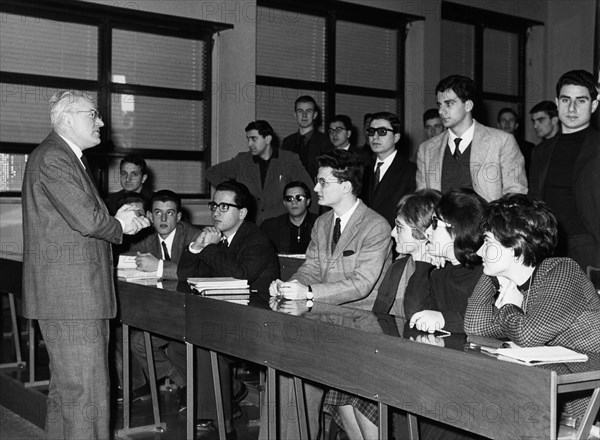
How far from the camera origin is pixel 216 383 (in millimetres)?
3279

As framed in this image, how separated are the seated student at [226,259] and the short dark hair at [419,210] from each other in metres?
0.96

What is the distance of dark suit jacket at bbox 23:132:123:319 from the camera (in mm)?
2971

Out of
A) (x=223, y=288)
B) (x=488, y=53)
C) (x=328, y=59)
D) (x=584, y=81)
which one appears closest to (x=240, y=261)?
(x=223, y=288)

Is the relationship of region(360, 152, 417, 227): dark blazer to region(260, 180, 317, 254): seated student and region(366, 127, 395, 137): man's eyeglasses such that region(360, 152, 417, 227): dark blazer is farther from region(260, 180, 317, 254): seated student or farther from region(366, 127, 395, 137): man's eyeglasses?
region(260, 180, 317, 254): seated student

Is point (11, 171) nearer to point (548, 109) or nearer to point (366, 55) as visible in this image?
point (366, 55)

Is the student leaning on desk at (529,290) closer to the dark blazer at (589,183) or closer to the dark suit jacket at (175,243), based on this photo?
the dark blazer at (589,183)

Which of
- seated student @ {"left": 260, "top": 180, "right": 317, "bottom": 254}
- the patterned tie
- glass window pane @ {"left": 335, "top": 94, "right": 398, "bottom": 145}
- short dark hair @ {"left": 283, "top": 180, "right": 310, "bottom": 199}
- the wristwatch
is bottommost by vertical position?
the wristwatch

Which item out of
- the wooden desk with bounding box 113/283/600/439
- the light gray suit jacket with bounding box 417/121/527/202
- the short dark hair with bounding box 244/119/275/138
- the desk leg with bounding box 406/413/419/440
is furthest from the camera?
the short dark hair with bounding box 244/119/275/138

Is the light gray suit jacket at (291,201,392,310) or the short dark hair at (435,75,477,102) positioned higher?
the short dark hair at (435,75,477,102)

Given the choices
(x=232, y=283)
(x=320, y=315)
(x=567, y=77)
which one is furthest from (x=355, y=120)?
(x=320, y=315)

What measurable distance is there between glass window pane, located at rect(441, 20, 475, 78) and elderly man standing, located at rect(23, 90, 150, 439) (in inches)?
248

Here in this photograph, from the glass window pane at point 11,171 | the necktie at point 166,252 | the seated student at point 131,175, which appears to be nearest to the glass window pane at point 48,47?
the glass window pane at point 11,171

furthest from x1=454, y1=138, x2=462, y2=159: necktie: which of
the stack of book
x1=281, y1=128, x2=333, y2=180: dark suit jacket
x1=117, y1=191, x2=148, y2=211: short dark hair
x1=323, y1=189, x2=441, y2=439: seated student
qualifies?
x1=281, y1=128, x2=333, y2=180: dark suit jacket

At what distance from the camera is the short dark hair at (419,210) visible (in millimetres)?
2910
